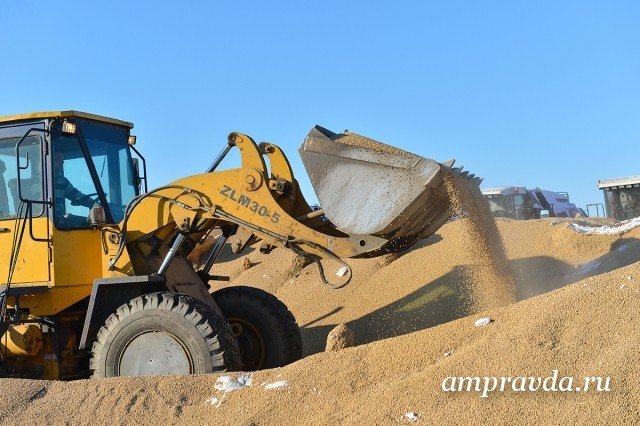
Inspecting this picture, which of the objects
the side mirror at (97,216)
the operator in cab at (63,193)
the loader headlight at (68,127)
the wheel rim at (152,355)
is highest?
the loader headlight at (68,127)

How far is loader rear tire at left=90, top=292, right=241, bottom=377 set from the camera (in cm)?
699

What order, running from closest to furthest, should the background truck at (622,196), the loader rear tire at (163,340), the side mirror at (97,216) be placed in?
the loader rear tire at (163,340) < the side mirror at (97,216) < the background truck at (622,196)

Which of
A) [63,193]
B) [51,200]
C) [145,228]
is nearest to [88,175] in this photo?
[63,193]

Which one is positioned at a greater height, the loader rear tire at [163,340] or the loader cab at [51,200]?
the loader cab at [51,200]

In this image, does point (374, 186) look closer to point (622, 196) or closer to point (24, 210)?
point (24, 210)

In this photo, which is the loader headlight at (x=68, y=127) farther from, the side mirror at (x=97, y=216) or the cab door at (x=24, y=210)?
the side mirror at (x=97, y=216)

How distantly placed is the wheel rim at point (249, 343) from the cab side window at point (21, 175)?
96.8 inches

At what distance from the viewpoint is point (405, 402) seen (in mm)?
5320

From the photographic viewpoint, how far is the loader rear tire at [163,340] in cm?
699

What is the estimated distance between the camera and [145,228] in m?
7.98

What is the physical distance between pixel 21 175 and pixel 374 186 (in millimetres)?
3446

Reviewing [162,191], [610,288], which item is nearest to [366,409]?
[610,288]

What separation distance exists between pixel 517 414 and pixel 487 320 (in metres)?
1.43

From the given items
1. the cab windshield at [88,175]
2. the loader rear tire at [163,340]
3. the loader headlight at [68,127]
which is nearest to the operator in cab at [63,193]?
the cab windshield at [88,175]
